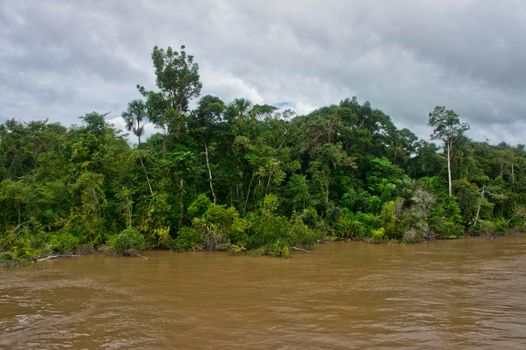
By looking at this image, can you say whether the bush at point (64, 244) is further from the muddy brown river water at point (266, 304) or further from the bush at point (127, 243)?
the bush at point (127, 243)

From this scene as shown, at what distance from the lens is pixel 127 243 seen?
1906 centimetres

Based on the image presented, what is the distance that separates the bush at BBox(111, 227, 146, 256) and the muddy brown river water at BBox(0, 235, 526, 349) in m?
1.58

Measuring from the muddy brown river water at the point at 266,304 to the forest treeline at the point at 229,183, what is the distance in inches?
154

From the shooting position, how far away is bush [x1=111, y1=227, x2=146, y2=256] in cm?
1898

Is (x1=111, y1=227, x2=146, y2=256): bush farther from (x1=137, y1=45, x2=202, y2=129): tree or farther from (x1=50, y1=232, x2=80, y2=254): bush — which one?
(x1=137, y1=45, x2=202, y2=129): tree

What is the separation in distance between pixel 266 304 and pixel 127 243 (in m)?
11.2

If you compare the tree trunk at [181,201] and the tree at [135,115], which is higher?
the tree at [135,115]

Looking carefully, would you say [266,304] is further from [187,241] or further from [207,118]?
[207,118]

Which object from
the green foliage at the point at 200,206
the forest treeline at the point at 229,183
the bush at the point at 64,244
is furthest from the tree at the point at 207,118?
the bush at the point at 64,244

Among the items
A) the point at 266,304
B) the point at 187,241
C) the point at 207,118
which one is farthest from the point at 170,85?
the point at 266,304

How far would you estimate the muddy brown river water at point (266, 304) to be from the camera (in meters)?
7.41

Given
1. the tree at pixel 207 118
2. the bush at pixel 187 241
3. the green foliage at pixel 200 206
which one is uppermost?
the tree at pixel 207 118

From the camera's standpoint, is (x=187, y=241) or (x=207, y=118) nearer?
(x=187, y=241)

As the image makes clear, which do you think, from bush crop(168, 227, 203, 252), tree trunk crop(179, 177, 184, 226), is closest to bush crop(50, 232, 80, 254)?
bush crop(168, 227, 203, 252)
